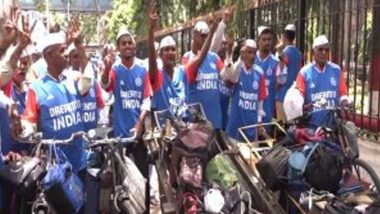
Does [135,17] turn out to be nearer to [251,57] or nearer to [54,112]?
[251,57]

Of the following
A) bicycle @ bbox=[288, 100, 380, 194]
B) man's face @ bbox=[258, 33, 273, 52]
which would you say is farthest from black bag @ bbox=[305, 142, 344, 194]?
man's face @ bbox=[258, 33, 273, 52]

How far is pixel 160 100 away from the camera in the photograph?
637 centimetres

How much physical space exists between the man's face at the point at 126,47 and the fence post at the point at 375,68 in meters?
2.89

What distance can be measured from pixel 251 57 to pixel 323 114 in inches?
58.4

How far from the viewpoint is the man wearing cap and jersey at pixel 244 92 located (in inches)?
264

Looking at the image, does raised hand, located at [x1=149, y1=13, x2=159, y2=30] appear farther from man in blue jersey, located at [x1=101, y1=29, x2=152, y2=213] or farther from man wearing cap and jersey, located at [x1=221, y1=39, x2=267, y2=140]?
man wearing cap and jersey, located at [x1=221, y1=39, x2=267, y2=140]

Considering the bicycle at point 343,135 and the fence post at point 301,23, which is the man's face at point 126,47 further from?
the fence post at point 301,23

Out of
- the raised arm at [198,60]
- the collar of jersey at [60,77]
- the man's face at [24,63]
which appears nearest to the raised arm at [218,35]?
the raised arm at [198,60]

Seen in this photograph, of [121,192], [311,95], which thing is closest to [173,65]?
[311,95]

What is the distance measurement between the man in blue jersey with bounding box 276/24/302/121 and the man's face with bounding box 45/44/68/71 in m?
3.69

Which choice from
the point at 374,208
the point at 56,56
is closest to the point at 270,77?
the point at 56,56

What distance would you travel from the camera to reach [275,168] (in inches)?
182

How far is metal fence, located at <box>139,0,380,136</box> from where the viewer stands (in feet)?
24.4

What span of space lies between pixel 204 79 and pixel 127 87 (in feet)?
2.86
